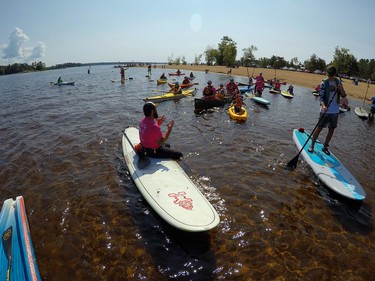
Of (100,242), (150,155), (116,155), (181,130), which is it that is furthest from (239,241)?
(181,130)

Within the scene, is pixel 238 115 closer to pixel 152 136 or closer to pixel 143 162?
pixel 152 136

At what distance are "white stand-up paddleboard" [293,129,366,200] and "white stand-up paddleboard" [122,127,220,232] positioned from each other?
4.08 meters

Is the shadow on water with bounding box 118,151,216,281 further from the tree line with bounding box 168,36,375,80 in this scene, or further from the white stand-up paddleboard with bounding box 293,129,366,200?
the tree line with bounding box 168,36,375,80

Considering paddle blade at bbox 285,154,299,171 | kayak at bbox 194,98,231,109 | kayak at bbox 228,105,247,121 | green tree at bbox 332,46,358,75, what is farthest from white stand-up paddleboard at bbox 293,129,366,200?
green tree at bbox 332,46,358,75

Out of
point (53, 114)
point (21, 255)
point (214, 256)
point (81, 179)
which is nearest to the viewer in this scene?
point (21, 255)

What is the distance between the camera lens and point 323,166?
8000 millimetres

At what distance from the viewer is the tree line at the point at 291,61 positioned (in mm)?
67312

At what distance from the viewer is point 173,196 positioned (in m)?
5.95

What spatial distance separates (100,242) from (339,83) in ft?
28.1

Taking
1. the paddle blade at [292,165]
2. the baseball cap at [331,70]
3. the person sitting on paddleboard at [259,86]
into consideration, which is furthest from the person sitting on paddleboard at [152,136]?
the person sitting on paddleboard at [259,86]

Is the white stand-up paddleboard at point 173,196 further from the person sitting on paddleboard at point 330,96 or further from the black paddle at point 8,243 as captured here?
the person sitting on paddleboard at point 330,96

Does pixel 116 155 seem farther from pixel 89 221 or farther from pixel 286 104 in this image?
pixel 286 104

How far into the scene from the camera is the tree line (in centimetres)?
6731

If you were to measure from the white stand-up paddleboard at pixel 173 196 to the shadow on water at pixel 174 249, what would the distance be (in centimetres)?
72
